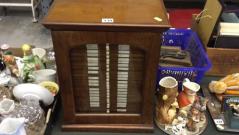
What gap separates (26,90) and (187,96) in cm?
57

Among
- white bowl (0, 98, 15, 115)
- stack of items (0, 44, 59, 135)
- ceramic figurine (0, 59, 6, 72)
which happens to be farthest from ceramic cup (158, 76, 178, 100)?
ceramic figurine (0, 59, 6, 72)

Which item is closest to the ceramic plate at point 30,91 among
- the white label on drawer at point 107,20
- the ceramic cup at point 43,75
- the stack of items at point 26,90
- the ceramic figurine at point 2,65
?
the stack of items at point 26,90

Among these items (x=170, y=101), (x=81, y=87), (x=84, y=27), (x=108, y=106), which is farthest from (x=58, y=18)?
(x=170, y=101)

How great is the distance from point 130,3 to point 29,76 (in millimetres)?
→ 491

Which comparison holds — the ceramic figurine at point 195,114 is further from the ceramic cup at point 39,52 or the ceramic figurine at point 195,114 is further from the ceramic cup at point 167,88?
the ceramic cup at point 39,52

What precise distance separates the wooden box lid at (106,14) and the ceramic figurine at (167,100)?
0.82 feet

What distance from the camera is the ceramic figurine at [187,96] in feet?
3.08

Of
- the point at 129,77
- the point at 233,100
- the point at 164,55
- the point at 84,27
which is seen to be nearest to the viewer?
the point at 84,27

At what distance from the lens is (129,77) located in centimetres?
89

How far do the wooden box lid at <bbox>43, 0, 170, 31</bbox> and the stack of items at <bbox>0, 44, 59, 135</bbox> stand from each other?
28cm

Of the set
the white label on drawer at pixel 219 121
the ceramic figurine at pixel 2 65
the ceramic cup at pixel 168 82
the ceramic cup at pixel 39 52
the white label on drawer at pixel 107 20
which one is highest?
the white label on drawer at pixel 107 20

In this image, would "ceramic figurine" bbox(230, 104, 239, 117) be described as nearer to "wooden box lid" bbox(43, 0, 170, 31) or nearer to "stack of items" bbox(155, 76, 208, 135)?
"stack of items" bbox(155, 76, 208, 135)

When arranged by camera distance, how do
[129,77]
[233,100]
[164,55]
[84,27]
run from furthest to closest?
[164,55], [233,100], [129,77], [84,27]

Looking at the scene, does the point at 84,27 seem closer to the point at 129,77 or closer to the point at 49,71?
the point at 129,77
